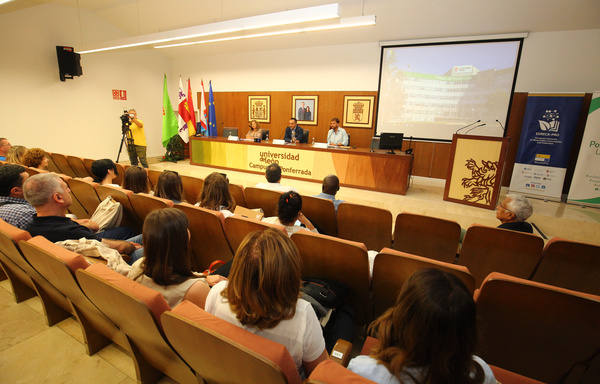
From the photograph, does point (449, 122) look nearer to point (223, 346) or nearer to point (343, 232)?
point (343, 232)

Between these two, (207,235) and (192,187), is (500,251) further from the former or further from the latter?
(192,187)

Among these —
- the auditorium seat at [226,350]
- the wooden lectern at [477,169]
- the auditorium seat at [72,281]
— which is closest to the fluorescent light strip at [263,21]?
the wooden lectern at [477,169]

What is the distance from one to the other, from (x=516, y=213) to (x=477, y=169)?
292 centimetres

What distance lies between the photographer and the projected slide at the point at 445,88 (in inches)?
235

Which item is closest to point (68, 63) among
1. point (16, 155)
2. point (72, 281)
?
point (16, 155)

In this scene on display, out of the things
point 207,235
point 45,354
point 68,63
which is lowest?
point 45,354

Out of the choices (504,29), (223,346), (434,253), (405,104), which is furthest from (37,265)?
(504,29)

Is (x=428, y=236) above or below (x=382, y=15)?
below

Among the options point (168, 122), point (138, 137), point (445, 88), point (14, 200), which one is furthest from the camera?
point (168, 122)

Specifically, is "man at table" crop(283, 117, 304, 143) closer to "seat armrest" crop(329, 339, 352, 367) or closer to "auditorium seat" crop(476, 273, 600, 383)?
"auditorium seat" crop(476, 273, 600, 383)

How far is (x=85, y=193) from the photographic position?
Answer: 2865 mm

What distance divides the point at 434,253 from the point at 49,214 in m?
2.79

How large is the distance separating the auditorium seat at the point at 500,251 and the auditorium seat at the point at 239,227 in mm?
1437

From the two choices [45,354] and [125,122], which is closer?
[45,354]
